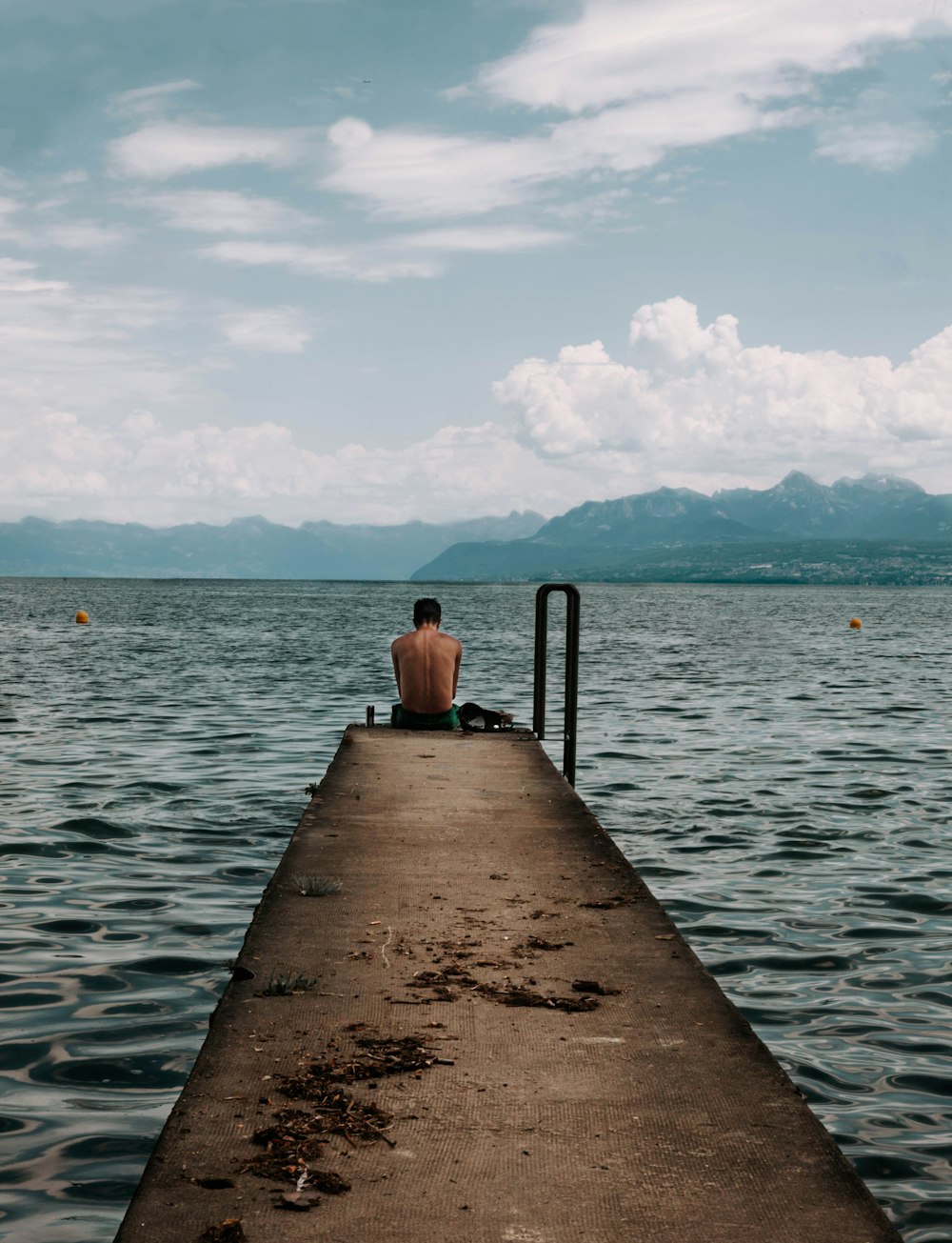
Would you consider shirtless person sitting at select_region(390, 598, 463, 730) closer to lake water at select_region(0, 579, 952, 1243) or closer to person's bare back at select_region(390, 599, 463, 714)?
person's bare back at select_region(390, 599, 463, 714)

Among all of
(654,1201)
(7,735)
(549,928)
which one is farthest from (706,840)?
(7,735)

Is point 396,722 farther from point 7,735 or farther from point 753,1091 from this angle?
point 753,1091

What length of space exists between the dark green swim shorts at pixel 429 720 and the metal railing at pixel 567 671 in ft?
4.18

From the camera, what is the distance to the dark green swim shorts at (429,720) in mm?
14734

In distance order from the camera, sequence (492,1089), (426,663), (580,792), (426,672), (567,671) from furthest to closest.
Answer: (567,671) → (580,792) → (426,672) → (426,663) → (492,1089)

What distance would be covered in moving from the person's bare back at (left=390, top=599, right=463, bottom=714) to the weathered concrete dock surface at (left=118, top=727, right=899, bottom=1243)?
5537 millimetres

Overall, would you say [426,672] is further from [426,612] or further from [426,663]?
[426,612]

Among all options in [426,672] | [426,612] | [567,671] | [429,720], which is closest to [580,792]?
[567,671]

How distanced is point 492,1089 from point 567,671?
1158 cm

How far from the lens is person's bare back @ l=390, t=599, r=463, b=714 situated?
1330 cm

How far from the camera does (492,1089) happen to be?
4.61 metres

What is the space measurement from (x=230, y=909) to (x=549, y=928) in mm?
3631

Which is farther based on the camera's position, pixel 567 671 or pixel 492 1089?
pixel 567 671

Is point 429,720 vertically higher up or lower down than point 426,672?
lower down
